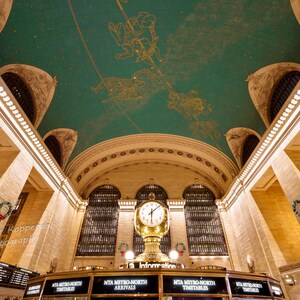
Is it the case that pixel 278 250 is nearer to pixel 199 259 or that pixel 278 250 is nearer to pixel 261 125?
pixel 199 259

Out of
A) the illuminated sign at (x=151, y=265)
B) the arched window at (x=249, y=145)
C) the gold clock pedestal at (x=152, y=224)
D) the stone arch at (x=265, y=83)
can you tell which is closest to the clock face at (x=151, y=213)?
the gold clock pedestal at (x=152, y=224)

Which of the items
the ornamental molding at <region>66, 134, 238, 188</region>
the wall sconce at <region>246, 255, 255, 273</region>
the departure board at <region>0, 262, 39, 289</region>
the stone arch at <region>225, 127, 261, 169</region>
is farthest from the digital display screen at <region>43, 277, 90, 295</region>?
the stone arch at <region>225, 127, 261, 169</region>

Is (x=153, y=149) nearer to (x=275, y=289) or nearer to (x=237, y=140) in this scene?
(x=237, y=140)

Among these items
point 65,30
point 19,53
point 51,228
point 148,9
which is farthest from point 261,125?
point 51,228

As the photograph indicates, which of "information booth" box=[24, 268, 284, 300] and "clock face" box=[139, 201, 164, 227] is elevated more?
"clock face" box=[139, 201, 164, 227]

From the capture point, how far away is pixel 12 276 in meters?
7.17

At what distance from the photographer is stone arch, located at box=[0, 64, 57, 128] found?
813 cm

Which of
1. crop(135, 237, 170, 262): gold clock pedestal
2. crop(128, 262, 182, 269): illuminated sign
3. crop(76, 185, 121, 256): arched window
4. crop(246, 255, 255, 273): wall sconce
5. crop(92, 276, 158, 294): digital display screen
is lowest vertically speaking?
crop(92, 276, 158, 294): digital display screen

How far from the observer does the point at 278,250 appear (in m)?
8.66

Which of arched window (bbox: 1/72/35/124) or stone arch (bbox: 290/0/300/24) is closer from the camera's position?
stone arch (bbox: 290/0/300/24)

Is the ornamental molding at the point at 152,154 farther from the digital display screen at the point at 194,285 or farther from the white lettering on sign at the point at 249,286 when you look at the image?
the digital display screen at the point at 194,285

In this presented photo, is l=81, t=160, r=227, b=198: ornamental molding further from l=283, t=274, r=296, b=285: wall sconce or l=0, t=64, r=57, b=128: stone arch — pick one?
l=283, t=274, r=296, b=285: wall sconce

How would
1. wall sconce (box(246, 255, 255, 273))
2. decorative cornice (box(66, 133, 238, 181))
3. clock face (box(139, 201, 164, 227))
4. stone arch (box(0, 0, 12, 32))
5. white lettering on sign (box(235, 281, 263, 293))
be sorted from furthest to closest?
decorative cornice (box(66, 133, 238, 181)), wall sconce (box(246, 255, 255, 273)), stone arch (box(0, 0, 12, 32)), clock face (box(139, 201, 164, 227)), white lettering on sign (box(235, 281, 263, 293))

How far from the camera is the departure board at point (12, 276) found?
6886 mm
